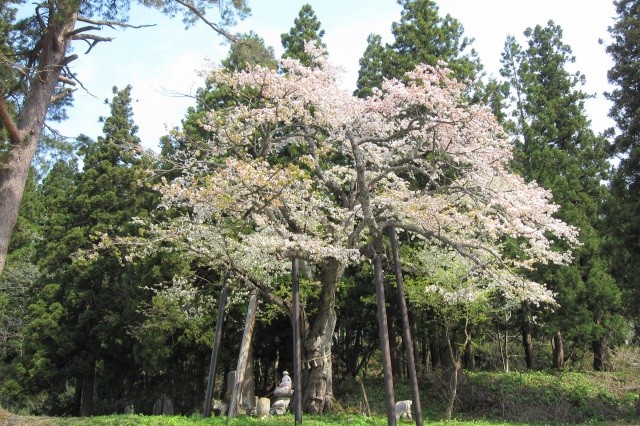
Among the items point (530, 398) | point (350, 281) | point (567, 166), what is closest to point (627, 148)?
point (567, 166)

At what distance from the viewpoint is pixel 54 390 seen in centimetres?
1750

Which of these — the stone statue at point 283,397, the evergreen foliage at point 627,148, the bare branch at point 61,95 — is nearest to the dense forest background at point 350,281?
the evergreen foliage at point 627,148

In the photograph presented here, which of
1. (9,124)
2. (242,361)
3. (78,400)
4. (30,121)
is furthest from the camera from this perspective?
(78,400)

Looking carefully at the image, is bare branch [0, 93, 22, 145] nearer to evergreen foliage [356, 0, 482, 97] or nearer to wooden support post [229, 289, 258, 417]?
wooden support post [229, 289, 258, 417]

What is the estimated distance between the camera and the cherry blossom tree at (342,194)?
877 cm

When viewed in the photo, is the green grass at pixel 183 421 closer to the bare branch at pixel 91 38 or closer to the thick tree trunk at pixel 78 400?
the bare branch at pixel 91 38

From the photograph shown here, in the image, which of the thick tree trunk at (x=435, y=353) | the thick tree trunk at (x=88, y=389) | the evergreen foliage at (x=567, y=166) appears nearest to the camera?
the evergreen foliage at (x=567, y=166)

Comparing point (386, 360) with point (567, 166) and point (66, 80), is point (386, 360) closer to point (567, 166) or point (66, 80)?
point (66, 80)

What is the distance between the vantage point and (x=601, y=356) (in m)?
16.1

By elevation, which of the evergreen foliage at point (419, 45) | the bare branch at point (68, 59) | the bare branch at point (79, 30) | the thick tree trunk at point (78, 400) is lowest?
the thick tree trunk at point (78, 400)

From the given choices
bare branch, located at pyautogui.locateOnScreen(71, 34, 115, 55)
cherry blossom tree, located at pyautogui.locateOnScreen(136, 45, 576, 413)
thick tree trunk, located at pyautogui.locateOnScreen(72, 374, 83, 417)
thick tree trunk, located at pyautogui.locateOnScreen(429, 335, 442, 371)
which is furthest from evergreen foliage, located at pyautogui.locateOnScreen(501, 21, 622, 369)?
thick tree trunk, located at pyautogui.locateOnScreen(72, 374, 83, 417)

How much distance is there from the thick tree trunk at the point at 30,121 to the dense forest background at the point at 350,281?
4.36m

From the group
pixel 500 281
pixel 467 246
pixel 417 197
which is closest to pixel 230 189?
pixel 417 197

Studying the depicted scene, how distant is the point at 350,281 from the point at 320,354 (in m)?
6.46
